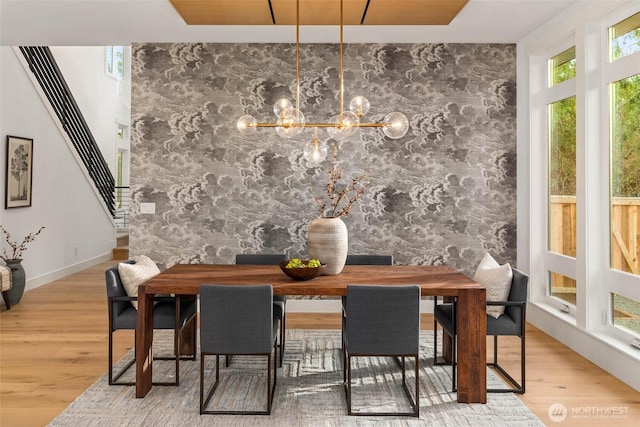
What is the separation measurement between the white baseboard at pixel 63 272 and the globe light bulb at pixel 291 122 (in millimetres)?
4852

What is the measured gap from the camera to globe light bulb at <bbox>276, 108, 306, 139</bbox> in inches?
124

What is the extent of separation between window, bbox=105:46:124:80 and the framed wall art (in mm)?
4772

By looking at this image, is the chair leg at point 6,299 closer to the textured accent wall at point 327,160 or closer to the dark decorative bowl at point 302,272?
the textured accent wall at point 327,160

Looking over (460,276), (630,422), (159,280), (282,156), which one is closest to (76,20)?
(282,156)

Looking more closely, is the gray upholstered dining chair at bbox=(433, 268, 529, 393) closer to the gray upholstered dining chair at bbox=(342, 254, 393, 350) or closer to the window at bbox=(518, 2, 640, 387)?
the window at bbox=(518, 2, 640, 387)

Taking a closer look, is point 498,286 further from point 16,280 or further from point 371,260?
point 16,280

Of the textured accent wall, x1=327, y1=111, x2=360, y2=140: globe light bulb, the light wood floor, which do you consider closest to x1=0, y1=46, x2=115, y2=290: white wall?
the light wood floor

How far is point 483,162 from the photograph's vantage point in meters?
5.26

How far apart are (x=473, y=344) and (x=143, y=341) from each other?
2.06 m

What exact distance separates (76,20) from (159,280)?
2.87 m

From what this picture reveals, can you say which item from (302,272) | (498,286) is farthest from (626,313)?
(302,272)

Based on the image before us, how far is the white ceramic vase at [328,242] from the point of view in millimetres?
3377

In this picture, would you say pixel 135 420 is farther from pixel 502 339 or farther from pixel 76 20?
pixel 76 20

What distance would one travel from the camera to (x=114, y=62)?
36.4ft
